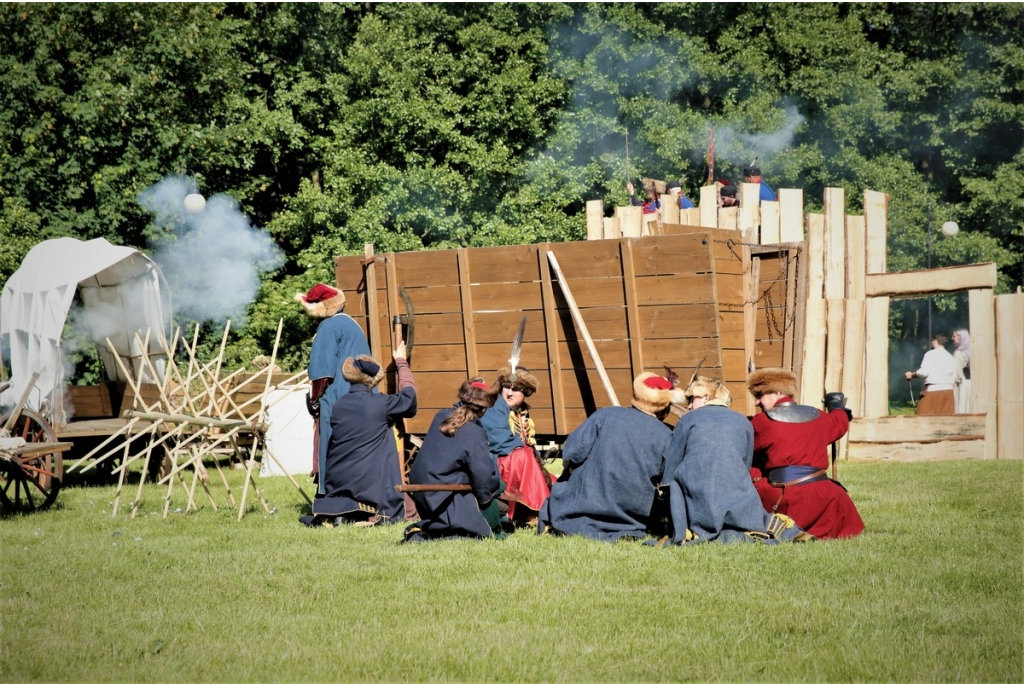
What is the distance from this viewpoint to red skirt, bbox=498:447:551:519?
9328mm

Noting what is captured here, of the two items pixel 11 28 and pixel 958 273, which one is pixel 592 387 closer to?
pixel 958 273

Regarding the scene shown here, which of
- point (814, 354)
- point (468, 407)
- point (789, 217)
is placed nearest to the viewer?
point (468, 407)

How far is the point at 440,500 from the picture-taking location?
8.59 metres

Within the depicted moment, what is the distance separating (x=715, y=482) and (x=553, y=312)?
9.39 ft

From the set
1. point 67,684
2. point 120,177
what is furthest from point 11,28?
point 67,684

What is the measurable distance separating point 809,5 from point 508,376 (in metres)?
17.7

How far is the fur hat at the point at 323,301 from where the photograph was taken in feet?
35.4

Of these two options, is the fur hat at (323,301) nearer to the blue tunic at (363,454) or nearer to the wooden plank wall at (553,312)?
the wooden plank wall at (553,312)

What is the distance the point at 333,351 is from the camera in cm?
1069

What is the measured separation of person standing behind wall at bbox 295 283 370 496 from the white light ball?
10.4 meters

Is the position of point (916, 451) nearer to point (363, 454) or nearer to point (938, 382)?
point (938, 382)

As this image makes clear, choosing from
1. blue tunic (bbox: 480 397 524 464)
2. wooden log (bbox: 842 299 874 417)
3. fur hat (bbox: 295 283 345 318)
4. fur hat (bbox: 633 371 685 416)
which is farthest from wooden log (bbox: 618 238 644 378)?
wooden log (bbox: 842 299 874 417)

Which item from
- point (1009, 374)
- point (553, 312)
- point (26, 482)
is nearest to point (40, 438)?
point (26, 482)

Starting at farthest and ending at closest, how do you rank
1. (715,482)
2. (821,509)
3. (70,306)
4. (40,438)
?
1. (70,306)
2. (40,438)
3. (821,509)
4. (715,482)
